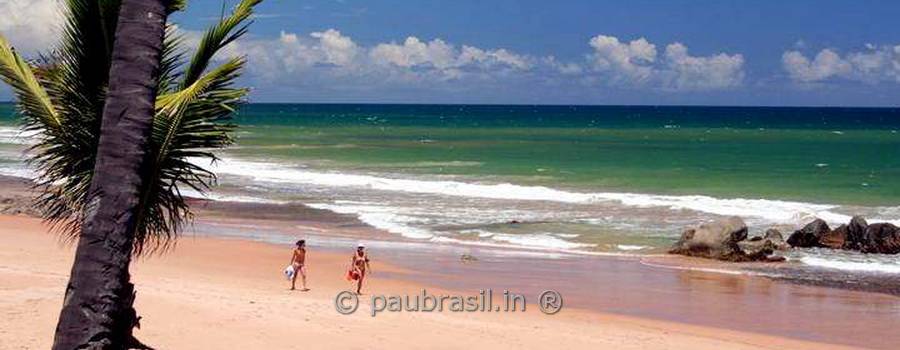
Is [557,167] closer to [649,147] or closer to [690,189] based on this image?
[690,189]

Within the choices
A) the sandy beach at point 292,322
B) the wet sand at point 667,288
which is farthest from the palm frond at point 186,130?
the wet sand at point 667,288

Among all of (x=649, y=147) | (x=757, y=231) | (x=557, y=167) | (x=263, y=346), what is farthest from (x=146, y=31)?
(x=649, y=147)

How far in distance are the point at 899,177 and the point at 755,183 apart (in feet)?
31.1

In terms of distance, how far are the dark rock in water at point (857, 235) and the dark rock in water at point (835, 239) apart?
100 millimetres

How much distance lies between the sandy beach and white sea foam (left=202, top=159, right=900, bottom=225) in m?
15.5

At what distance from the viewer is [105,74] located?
805 centimetres

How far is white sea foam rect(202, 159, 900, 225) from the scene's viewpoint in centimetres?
3075

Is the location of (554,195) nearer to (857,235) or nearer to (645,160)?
(857,235)

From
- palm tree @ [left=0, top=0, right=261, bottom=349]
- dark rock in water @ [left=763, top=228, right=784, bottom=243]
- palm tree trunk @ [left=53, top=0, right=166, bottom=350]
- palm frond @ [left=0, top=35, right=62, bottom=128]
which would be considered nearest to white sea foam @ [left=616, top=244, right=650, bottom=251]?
dark rock in water @ [left=763, top=228, right=784, bottom=243]

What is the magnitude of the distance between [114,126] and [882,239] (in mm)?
18732

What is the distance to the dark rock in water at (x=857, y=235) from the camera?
22.4 m

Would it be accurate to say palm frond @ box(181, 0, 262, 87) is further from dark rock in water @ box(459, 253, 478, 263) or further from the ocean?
dark rock in water @ box(459, 253, 478, 263)

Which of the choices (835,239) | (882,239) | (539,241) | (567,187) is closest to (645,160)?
(567,187)

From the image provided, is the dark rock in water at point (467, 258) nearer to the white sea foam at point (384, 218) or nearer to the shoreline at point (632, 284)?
the shoreline at point (632, 284)
